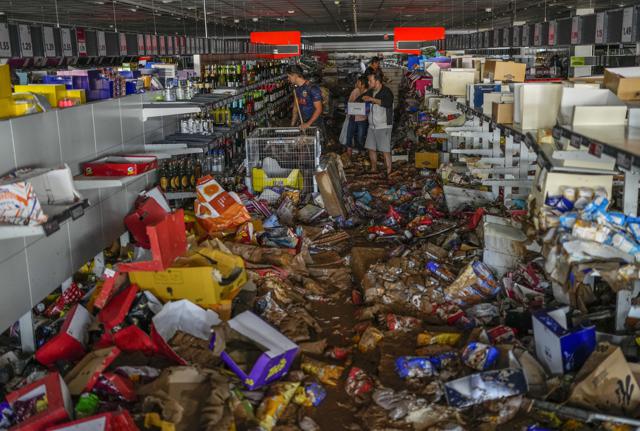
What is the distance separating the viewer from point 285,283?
5.51 metres

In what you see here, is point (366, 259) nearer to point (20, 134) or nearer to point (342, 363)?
point (342, 363)

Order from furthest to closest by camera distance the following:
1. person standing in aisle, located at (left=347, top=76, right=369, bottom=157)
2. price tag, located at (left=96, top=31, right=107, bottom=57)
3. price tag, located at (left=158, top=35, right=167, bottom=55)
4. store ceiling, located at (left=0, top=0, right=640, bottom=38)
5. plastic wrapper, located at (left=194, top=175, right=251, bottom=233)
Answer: store ceiling, located at (left=0, top=0, right=640, bottom=38), price tag, located at (left=158, top=35, right=167, bottom=55), person standing in aisle, located at (left=347, top=76, right=369, bottom=157), price tag, located at (left=96, top=31, right=107, bottom=57), plastic wrapper, located at (left=194, top=175, right=251, bottom=233)

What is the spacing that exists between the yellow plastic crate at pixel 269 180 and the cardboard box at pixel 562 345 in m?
4.52

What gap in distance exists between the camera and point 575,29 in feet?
36.5

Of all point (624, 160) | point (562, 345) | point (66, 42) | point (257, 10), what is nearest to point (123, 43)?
point (66, 42)

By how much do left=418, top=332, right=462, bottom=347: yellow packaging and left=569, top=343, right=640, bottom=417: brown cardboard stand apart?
112 cm

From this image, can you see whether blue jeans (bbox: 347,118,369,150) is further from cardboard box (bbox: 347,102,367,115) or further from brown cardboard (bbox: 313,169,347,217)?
brown cardboard (bbox: 313,169,347,217)

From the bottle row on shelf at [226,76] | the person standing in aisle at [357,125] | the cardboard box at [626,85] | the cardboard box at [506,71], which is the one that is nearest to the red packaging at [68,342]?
the cardboard box at [626,85]

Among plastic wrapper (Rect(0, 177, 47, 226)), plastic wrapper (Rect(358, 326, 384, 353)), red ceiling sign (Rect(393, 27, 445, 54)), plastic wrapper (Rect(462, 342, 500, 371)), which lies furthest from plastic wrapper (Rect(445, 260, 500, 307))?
red ceiling sign (Rect(393, 27, 445, 54))

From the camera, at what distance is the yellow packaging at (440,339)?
4395 mm

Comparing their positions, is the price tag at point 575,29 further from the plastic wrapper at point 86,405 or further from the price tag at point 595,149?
the plastic wrapper at point 86,405

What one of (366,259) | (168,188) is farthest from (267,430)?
(168,188)

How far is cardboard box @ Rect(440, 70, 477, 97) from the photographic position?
9.12 metres

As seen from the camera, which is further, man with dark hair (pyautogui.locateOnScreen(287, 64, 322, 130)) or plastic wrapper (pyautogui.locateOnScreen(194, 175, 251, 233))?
man with dark hair (pyautogui.locateOnScreen(287, 64, 322, 130))
